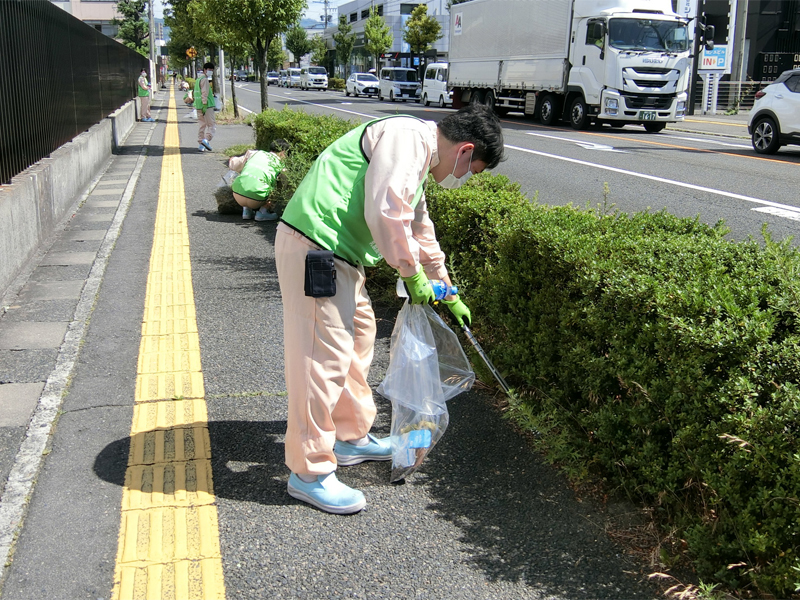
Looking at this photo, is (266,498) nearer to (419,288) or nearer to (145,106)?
(419,288)

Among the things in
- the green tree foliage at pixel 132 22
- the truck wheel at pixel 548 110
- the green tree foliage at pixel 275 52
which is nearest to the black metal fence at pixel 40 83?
the truck wheel at pixel 548 110

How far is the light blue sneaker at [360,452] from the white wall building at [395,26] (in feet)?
196

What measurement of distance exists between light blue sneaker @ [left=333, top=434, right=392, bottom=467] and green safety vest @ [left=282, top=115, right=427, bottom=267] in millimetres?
944

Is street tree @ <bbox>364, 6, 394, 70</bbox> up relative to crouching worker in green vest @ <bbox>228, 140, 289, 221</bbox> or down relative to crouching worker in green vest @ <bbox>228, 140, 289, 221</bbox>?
up

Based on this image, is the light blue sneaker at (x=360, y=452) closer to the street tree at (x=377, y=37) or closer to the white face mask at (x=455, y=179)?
the white face mask at (x=455, y=179)

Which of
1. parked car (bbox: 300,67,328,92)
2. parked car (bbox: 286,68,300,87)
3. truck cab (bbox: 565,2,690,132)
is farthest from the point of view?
parked car (bbox: 286,68,300,87)

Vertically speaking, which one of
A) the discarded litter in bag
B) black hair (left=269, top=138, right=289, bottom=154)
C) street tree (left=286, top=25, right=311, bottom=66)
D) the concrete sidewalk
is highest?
street tree (left=286, top=25, right=311, bottom=66)

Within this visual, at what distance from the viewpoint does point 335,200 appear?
291cm

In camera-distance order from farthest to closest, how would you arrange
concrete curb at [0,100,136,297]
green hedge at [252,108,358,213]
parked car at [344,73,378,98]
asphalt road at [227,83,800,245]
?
1. parked car at [344,73,378,98]
2. asphalt road at [227,83,800,245]
3. green hedge at [252,108,358,213]
4. concrete curb at [0,100,136,297]

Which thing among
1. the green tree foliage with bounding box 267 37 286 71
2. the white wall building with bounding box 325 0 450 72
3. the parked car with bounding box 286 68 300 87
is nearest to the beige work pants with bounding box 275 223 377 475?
the green tree foliage with bounding box 267 37 286 71

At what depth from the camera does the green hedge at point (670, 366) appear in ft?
7.94

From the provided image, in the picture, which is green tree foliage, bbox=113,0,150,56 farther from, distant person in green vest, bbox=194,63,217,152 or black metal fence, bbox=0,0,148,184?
black metal fence, bbox=0,0,148,184

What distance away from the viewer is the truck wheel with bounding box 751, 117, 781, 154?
50.7ft

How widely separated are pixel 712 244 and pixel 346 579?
7.09 ft
